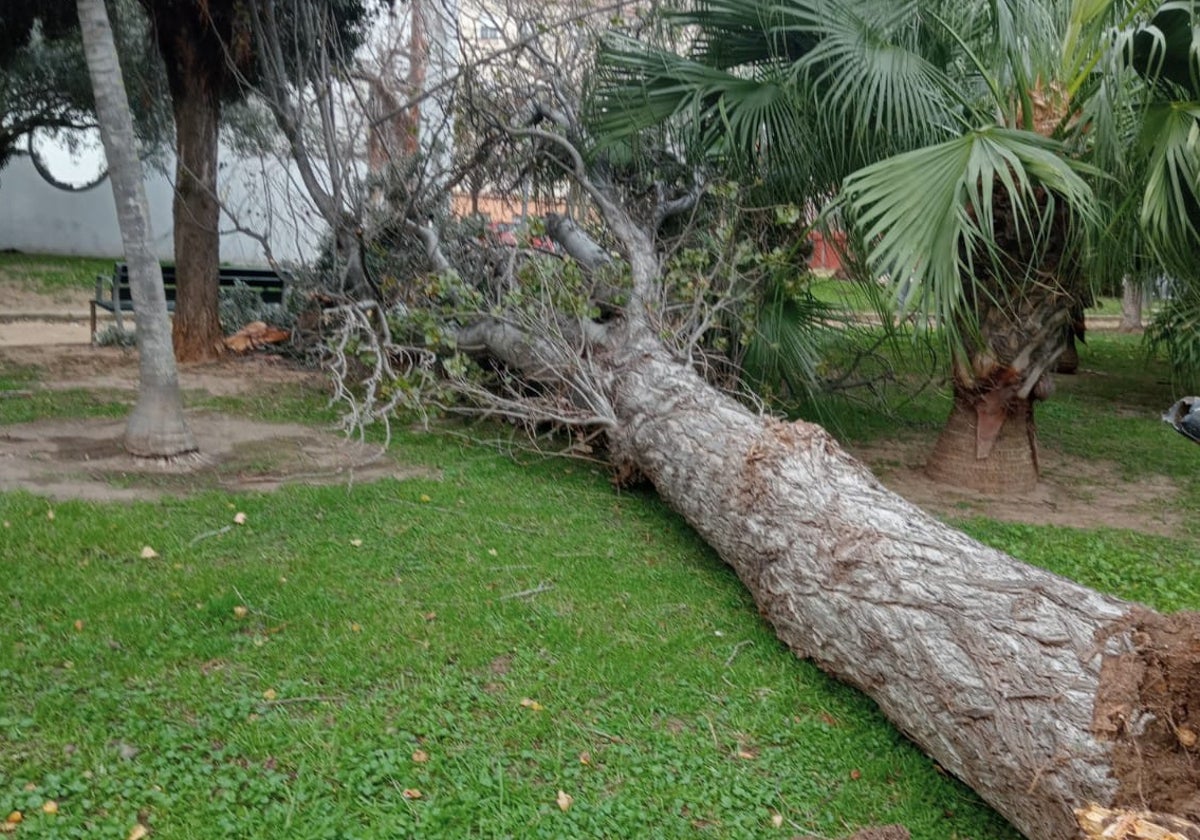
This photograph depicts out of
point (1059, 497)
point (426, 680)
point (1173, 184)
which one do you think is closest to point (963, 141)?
point (1173, 184)

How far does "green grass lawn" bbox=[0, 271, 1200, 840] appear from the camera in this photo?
128 inches

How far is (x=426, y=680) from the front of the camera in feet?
13.2

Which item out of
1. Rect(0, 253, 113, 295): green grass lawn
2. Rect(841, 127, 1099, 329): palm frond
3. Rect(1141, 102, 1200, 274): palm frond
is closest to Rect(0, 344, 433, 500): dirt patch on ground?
Rect(841, 127, 1099, 329): palm frond

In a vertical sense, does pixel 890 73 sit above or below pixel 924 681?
above

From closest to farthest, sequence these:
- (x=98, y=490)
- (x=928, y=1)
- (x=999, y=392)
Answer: (x=98, y=490), (x=928, y=1), (x=999, y=392)

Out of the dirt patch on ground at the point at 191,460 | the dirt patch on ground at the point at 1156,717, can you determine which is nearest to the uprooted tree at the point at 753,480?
the dirt patch on ground at the point at 1156,717

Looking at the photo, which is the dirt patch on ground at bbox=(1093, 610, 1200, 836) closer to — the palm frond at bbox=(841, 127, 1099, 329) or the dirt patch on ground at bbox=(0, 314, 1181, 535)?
the palm frond at bbox=(841, 127, 1099, 329)

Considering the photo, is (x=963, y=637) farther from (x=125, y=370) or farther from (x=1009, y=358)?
(x=125, y=370)

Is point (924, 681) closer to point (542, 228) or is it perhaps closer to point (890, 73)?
point (890, 73)

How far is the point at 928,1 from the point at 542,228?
3121 mm

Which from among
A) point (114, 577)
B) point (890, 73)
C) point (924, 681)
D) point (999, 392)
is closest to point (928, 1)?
point (890, 73)

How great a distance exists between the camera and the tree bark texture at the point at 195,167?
33.2ft

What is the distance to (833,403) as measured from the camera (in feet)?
31.3

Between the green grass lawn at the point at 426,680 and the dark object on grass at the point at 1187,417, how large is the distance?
154 cm
